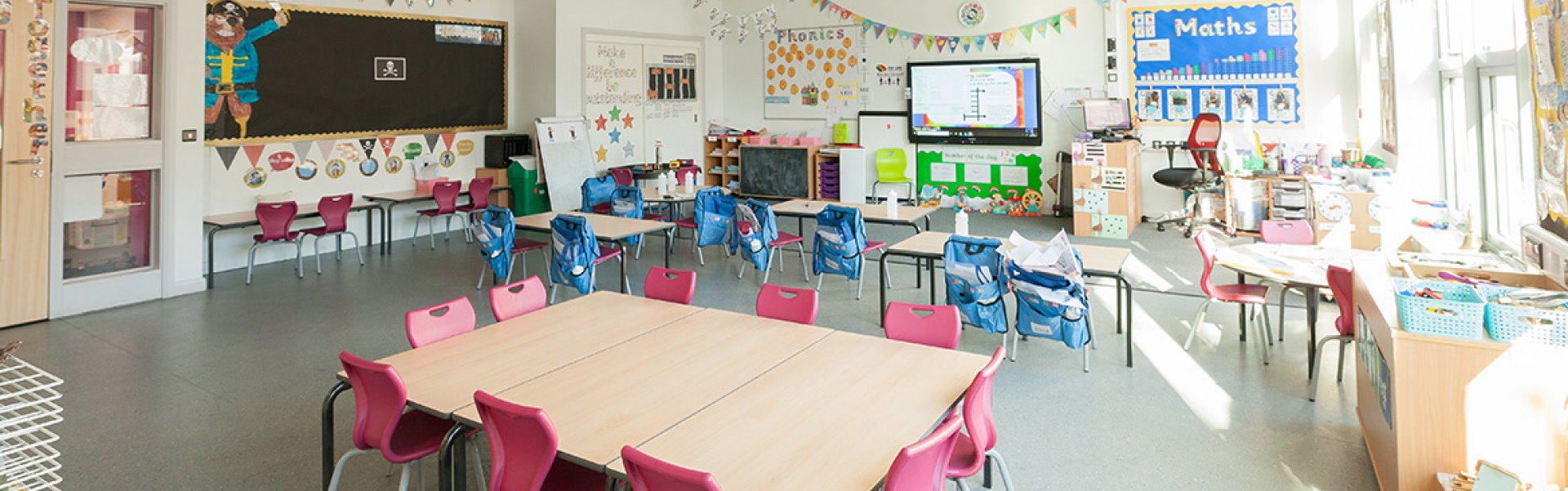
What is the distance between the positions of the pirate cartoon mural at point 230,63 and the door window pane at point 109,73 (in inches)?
34.9

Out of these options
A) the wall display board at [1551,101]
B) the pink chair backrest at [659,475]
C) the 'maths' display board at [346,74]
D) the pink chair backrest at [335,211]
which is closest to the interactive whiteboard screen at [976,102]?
the 'maths' display board at [346,74]

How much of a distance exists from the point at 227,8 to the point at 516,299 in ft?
18.9

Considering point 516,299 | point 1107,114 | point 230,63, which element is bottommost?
point 516,299

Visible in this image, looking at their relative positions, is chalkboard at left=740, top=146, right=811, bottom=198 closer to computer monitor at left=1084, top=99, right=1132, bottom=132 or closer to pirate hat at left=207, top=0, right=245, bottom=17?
computer monitor at left=1084, top=99, right=1132, bottom=132

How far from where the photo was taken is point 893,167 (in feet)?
36.9

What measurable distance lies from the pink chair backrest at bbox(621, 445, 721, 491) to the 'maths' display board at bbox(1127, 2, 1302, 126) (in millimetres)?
8744

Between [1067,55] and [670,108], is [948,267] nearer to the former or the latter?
[1067,55]

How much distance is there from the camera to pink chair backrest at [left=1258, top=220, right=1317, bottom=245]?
5285mm

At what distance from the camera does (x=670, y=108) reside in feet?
38.0

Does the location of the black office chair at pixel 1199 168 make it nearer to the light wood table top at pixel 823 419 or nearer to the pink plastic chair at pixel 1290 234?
the pink plastic chair at pixel 1290 234

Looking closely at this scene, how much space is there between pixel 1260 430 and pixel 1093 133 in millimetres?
5849

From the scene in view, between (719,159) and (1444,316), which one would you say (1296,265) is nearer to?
(1444,316)

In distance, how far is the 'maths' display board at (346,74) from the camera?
7590 mm


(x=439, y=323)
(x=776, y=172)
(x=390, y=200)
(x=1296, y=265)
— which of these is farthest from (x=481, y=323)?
(x=776, y=172)
